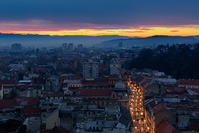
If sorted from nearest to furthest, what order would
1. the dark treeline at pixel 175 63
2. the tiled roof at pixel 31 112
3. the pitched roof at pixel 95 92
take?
the tiled roof at pixel 31 112 → the pitched roof at pixel 95 92 → the dark treeline at pixel 175 63

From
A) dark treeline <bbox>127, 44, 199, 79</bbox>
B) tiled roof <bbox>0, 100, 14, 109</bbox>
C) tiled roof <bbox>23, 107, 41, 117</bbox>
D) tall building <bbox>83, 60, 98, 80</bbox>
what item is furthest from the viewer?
dark treeline <bbox>127, 44, 199, 79</bbox>

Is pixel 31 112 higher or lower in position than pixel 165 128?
lower

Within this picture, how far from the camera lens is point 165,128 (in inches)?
1462

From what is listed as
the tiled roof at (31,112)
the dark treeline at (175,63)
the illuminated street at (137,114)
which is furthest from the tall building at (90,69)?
the tiled roof at (31,112)

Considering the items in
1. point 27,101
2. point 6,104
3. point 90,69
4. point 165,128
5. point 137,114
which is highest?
point 165,128

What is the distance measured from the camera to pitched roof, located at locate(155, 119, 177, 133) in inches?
1389

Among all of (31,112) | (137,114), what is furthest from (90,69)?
(31,112)

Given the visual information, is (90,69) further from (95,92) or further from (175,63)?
(95,92)

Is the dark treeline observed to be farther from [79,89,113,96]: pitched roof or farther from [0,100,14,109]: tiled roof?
[0,100,14,109]: tiled roof

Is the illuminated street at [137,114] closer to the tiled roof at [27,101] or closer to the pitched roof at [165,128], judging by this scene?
the pitched roof at [165,128]

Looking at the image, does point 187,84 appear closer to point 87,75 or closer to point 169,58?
point 87,75

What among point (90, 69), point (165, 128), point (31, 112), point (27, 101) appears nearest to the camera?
point (165, 128)

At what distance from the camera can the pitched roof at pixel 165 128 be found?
35275 mm

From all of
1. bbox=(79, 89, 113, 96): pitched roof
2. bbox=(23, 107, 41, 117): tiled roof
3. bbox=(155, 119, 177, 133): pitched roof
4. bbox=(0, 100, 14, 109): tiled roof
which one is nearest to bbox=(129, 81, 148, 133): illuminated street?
bbox=(79, 89, 113, 96): pitched roof
